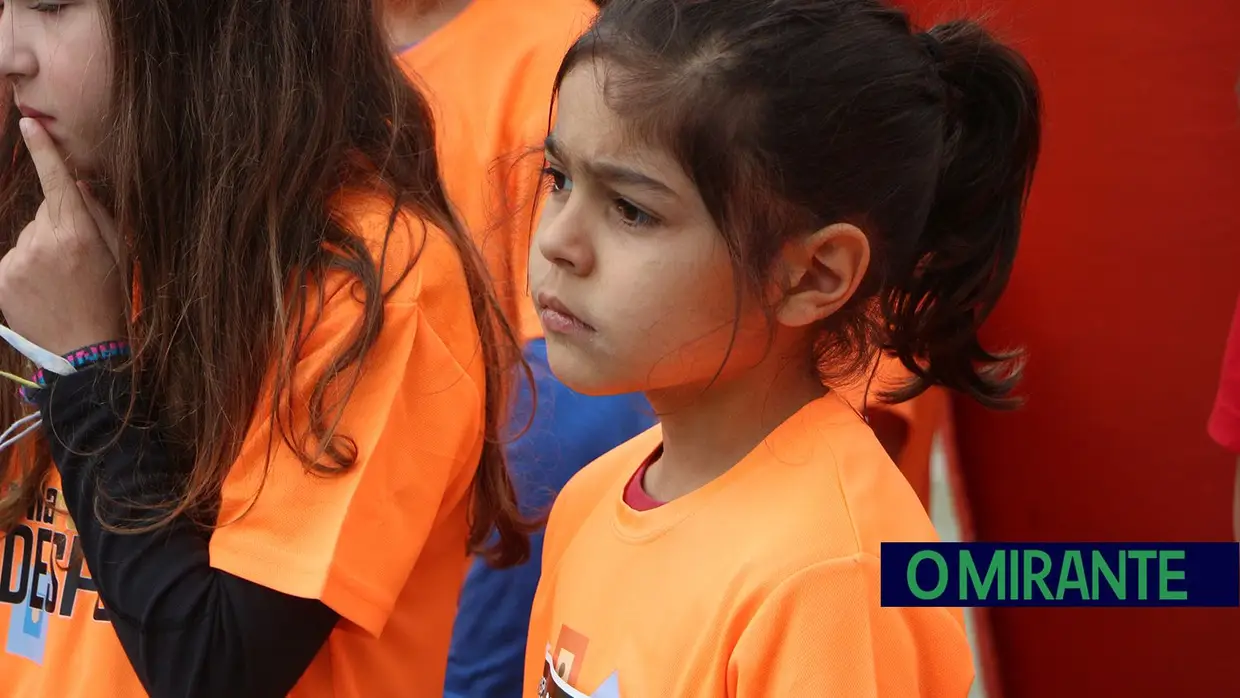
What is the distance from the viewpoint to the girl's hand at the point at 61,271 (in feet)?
4.77

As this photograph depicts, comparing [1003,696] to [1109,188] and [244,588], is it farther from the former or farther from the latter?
[244,588]

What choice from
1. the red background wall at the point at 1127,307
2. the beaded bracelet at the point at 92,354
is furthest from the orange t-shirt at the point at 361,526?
the red background wall at the point at 1127,307

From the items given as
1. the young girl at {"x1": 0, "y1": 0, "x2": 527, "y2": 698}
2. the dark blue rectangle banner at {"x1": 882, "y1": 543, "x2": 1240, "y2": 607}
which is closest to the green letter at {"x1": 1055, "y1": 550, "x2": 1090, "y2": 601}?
the dark blue rectangle banner at {"x1": 882, "y1": 543, "x2": 1240, "y2": 607}

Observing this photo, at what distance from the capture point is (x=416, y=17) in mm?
2258

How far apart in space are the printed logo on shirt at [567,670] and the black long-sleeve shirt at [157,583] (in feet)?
0.76

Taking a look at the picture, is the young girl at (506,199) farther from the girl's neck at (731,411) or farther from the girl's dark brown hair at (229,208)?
the girl's neck at (731,411)

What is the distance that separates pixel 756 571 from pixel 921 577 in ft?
0.49

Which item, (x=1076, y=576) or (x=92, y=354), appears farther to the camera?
(x=1076, y=576)

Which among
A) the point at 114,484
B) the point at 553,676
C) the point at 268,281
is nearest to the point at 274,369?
the point at 268,281

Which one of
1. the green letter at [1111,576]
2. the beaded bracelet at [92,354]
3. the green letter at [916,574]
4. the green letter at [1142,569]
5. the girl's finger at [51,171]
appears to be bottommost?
the green letter at [916,574]

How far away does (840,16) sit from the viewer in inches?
47.7

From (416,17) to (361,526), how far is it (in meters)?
1.16

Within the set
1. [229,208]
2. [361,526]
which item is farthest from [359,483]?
[229,208]

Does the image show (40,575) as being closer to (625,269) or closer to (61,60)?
(61,60)
